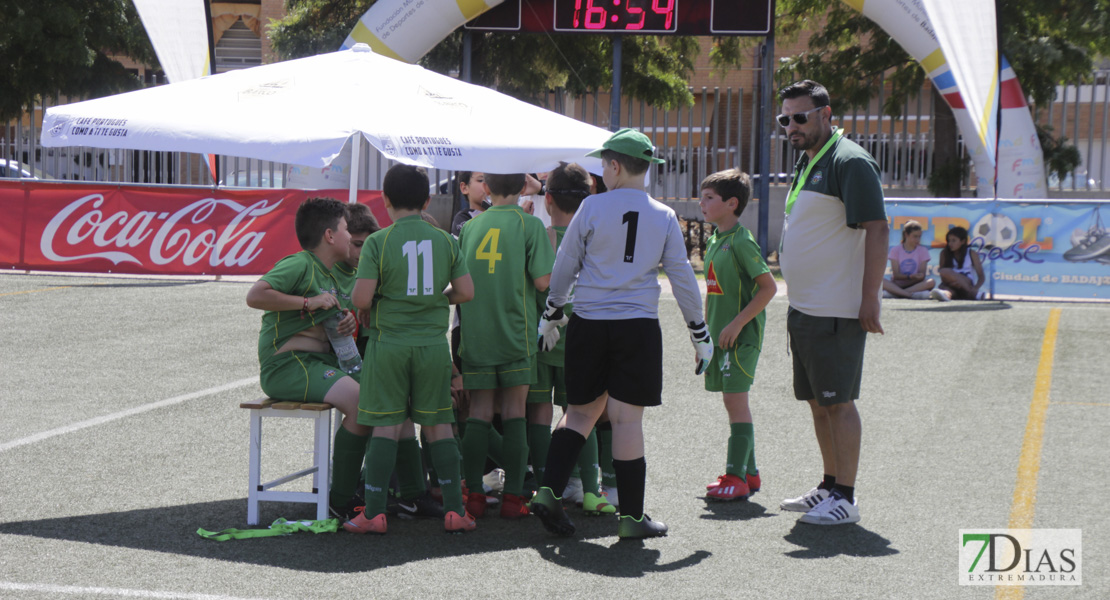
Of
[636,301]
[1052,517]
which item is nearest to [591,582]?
[636,301]

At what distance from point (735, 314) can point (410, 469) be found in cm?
185

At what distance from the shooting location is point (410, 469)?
18.0ft

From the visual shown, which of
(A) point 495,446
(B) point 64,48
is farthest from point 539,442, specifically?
(B) point 64,48

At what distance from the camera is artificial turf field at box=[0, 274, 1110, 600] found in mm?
4500

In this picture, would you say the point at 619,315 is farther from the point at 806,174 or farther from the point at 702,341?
the point at 806,174

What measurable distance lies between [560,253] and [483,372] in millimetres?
776

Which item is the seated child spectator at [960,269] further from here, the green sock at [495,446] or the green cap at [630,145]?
the green cap at [630,145]

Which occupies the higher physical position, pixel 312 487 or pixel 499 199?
pixel 499 199

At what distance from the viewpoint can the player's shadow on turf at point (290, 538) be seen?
4.77 m

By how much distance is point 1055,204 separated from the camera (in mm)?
15094

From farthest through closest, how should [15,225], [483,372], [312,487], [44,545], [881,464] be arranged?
[15,225] < [881,464] < [312,487] < [483,372] < [44,545]

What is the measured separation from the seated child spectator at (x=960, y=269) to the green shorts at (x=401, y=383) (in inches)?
452

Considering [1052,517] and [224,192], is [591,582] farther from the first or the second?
[224,192]

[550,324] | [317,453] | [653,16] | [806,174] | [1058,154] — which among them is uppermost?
[653,16]
